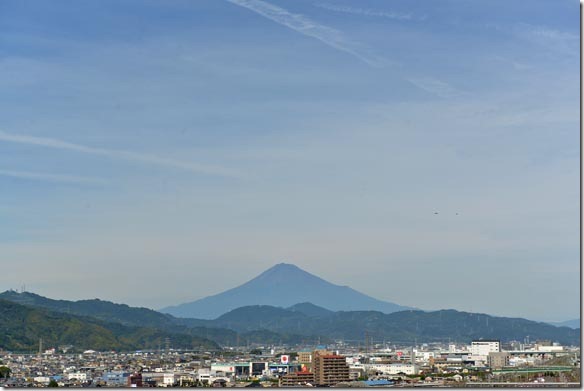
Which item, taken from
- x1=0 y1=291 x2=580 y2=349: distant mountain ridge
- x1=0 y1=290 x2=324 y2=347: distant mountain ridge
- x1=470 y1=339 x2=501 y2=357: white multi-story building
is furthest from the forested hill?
x1=470 y1=339 x2=501 y2=357: white multi-story building

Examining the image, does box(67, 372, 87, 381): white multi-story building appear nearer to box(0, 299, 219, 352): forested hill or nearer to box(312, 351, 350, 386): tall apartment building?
box(312, 351, 350, 386): tall apartment building

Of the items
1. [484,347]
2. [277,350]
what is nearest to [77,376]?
[484,347]

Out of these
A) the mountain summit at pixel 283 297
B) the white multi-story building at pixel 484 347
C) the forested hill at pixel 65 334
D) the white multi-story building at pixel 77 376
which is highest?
the mountain summit at pixel 283 297

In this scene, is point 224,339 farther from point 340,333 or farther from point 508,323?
point 508,323

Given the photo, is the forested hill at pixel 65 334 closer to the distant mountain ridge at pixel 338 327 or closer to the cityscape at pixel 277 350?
the cityscape at pixel 277 350

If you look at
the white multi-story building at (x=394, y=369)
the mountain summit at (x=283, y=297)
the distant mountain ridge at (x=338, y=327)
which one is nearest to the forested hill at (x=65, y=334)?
the distant mountain ridge at (x=338, y=327)

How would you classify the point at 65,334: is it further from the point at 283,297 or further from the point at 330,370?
the point at 283,297
